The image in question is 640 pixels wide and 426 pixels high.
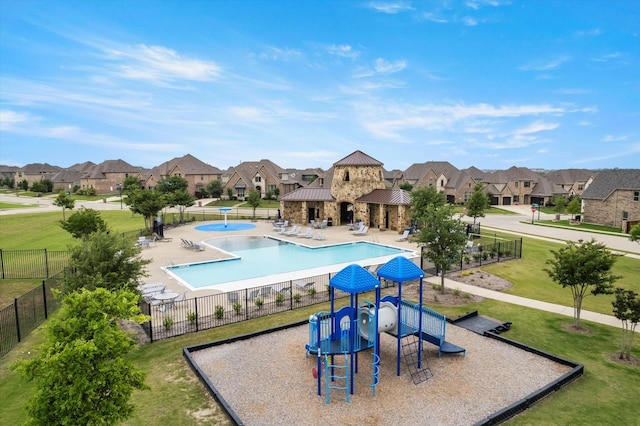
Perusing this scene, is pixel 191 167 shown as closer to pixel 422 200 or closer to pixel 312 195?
pixel 312 195

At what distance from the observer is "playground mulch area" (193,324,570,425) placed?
33.1 ft

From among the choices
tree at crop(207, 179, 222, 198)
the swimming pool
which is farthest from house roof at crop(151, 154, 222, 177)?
the swimming pool

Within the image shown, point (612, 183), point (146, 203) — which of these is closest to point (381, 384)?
point (146, 203)

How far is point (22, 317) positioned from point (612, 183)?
60.9 meters

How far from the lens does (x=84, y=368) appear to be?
6.88 metres

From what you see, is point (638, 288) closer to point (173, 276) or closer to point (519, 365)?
point (519, 365)

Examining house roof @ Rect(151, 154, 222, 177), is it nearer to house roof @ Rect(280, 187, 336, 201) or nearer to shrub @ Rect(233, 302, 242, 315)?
house roof @ Rect(280, 187, 336, 201)

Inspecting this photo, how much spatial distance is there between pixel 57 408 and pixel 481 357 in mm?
11971

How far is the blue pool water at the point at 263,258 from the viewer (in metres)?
24.6

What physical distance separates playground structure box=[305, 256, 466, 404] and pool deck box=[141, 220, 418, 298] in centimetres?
1024

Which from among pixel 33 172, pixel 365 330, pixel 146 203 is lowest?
pixel 365 330

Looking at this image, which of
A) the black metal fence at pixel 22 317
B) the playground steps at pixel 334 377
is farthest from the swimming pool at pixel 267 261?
the playground steps at pixel 334 377

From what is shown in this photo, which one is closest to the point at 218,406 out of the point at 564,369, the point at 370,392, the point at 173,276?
the point at 370,392

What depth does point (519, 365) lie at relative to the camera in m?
12.7
